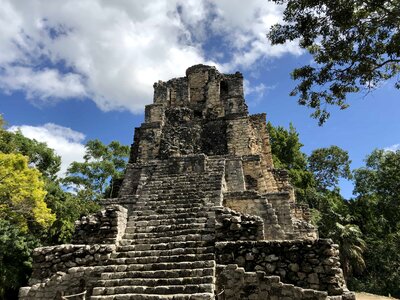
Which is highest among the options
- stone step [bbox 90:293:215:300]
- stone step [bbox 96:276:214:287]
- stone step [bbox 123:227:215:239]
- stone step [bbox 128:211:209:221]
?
stone step [bbox 128:211:209:221]

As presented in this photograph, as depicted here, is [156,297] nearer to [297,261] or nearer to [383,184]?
[297,261]

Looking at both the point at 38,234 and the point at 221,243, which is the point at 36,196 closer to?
the point at 38,234

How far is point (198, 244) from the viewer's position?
6.44 metres

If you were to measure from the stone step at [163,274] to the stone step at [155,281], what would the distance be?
0.09 metres

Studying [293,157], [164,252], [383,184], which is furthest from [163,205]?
[383,184]

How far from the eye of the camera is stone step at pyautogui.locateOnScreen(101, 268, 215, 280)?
5625mm

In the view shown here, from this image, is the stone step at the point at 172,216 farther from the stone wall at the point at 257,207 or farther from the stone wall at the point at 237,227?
the stone wall at the point at 257,207

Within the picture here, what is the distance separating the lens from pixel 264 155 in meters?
12.5

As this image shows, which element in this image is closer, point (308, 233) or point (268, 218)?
point (268, 218)

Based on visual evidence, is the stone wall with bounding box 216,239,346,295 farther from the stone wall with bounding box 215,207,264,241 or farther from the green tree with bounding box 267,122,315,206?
the green tree with bounding box 267,122,315,206

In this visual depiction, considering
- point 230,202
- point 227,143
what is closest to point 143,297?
point 230,202

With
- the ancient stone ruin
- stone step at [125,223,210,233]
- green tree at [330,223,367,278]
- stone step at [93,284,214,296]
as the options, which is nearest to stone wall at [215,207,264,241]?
the ancient stone ruin

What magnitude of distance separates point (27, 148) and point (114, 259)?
16034 millimetres

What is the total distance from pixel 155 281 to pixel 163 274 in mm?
198
